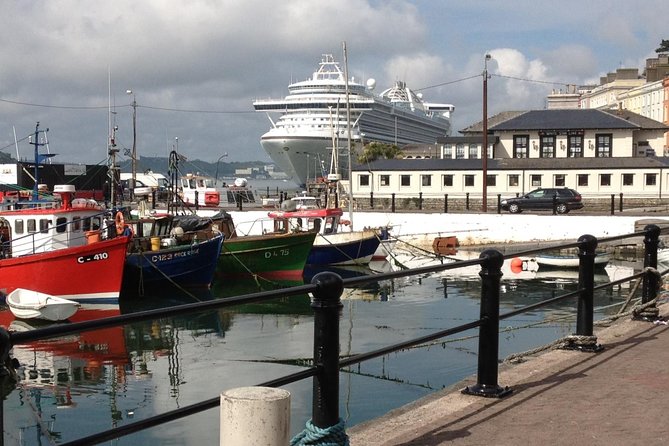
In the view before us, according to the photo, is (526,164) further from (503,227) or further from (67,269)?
(67,269)

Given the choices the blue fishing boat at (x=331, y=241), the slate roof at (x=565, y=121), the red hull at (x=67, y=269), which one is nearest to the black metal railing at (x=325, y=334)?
the red hull at (x=67, y=269)

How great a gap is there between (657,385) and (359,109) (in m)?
95.7

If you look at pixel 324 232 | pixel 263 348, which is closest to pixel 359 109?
pixel 324 232

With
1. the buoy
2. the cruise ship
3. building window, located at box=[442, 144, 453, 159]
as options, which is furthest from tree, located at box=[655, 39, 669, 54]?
the buoy

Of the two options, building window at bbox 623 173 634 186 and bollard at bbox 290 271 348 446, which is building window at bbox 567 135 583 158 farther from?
bollard at bbox 290 271 348 446

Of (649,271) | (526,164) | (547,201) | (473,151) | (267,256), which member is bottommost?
(267,256)

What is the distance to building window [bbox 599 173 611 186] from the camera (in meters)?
54.1

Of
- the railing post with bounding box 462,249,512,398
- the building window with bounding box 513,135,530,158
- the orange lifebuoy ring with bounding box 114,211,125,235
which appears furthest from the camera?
the building window with bounding box 513,135,530,158

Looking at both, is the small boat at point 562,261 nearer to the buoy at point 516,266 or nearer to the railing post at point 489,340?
the buoy at point 516,266

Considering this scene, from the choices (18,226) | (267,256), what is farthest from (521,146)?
(18,226)

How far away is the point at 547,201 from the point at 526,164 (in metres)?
11.0

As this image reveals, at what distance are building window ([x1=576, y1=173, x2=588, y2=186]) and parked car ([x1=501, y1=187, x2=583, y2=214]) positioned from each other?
825 centimetres

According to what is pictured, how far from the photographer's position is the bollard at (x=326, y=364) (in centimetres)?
→ 435

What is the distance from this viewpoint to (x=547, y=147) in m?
62.1
